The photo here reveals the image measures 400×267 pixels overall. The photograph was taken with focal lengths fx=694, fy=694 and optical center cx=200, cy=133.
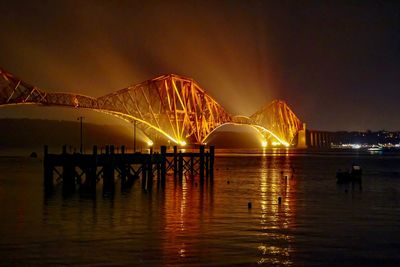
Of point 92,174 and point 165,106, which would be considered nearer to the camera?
point 92,174

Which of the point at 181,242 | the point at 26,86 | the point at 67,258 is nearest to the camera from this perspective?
the point at 67,258

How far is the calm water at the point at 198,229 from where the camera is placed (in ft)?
69.3

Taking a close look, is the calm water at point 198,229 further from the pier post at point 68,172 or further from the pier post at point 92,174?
the pier post at point 92,174

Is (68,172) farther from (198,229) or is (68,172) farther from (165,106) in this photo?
(165,106)

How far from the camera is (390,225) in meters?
29.1

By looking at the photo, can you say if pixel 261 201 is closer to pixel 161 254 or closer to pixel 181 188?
pixel 181 188

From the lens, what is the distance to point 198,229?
1056 inches

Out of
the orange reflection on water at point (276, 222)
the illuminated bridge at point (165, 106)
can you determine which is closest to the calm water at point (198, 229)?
the orange reflection on water at point (276, 222)

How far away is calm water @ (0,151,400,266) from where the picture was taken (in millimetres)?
21109

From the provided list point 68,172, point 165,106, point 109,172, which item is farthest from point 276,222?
point 165,106

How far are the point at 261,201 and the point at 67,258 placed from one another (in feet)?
66.1

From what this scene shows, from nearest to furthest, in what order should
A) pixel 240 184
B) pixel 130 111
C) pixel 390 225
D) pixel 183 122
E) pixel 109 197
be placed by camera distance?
pixel 390 225
pixel 109 197
pixel 240 184
pixel 130 111
pixel 183 122

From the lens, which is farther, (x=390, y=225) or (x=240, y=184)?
(x=240, y=184)

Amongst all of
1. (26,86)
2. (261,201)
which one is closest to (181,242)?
(261,201)
